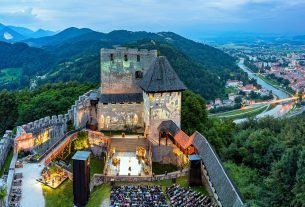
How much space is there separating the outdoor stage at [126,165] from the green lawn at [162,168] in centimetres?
123

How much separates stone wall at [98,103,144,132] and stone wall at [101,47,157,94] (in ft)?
5.98

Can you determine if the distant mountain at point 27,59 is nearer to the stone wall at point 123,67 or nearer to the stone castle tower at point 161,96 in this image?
the stone wall at point 123,67

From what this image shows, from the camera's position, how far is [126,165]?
32.8 metres

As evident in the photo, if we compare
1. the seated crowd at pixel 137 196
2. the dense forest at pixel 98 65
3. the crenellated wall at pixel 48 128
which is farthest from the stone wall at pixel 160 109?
the dense forest at pixel 98 65

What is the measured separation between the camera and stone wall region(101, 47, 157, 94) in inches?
1575

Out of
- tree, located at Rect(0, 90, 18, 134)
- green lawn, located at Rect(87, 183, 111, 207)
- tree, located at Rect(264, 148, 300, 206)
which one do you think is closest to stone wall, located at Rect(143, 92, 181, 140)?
green lawn, located at Rect(87, 183, 111, 207)

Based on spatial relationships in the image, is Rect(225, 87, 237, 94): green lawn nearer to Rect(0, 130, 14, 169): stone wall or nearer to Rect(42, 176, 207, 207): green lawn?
Rect(0, 130, 14, 169): stone wall

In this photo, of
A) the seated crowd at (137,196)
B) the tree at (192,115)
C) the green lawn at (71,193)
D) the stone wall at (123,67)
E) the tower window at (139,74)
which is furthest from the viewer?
the tree at (192,115)

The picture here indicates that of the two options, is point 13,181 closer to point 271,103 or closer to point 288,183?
point 288,183

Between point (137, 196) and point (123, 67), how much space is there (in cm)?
1798

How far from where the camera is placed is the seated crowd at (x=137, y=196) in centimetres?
2439

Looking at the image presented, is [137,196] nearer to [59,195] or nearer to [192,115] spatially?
[59,195]

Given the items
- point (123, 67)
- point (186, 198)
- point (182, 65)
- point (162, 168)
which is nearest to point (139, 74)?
point (123, 67)

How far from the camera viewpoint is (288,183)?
974 inches
